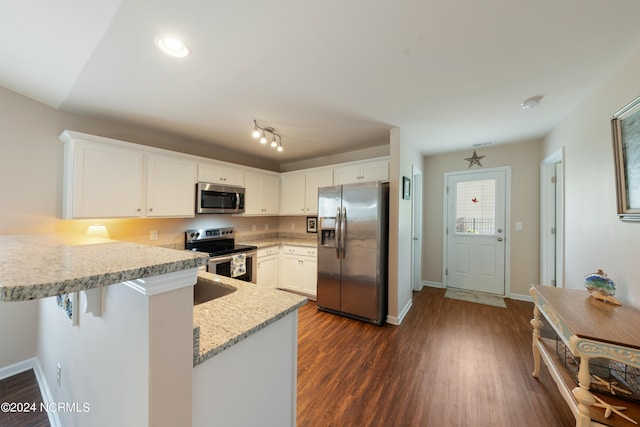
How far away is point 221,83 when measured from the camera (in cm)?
193

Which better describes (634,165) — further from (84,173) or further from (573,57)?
(84,173)

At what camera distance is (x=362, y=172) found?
352 centimetres

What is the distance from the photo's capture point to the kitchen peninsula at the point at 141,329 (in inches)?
23.8

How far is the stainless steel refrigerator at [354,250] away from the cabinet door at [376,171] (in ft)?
0.78

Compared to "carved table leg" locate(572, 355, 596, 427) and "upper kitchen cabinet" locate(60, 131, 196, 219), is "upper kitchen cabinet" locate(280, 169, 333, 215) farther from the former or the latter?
"carved table leg" locate(572, 355, 596, 427)

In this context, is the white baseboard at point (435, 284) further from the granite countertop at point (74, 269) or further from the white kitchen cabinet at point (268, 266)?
the granite countertop at point (74, 269)

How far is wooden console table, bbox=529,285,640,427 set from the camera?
1.21m

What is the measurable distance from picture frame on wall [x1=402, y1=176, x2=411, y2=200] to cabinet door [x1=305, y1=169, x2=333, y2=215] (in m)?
1.17

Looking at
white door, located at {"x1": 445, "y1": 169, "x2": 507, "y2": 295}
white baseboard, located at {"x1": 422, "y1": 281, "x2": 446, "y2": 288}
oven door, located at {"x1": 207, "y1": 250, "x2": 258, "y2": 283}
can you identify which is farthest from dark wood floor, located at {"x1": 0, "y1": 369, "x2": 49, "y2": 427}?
white door, located at {"x1": 445, "y1": 169, "x2": 507, "y2": 295}

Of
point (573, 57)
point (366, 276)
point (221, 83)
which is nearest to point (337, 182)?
point (366, 276)

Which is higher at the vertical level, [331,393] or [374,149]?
[374,149]

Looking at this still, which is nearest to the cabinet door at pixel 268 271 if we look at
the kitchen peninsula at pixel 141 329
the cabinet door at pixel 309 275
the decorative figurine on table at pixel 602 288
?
the cabinet door at pixel 309 275

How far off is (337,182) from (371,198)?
935mm

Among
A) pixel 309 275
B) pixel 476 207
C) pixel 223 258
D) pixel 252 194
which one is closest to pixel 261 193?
pixel 252 194
